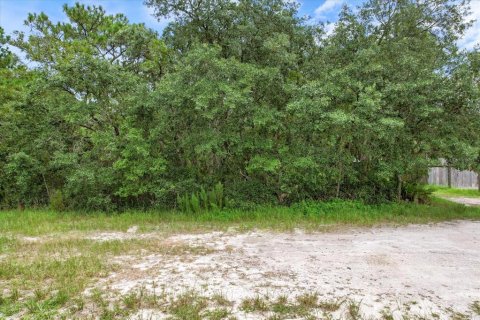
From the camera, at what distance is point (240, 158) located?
8.58m

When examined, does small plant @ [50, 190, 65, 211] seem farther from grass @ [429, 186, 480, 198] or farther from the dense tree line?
grass @ [429, 186, 480, 198]

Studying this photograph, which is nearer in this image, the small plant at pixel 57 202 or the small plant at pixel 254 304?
the small plant at pixel 254 304

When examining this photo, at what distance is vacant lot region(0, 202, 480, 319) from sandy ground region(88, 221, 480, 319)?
1 cm

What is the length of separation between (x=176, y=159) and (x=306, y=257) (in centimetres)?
508

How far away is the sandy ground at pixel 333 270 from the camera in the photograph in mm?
3246

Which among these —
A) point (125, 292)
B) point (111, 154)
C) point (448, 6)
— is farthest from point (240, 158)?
point (448, 6)

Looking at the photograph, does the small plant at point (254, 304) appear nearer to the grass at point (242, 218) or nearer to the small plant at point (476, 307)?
the small plant at point (476, 307)

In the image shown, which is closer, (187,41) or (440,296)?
(440,296)

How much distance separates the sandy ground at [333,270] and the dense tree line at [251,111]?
7.59 feet

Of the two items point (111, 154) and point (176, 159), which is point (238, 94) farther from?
point (111, 154)

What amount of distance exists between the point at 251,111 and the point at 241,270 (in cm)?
439

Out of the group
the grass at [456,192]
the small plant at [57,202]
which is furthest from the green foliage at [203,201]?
the grass at [456,192]

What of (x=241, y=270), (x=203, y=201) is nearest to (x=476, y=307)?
(x=241, y=270)

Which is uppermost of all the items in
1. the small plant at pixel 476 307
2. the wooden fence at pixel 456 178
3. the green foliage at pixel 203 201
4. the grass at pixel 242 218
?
the wooden fence at pixel 456 178
